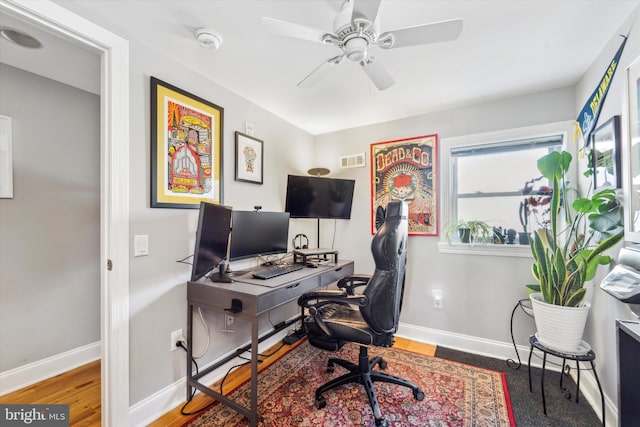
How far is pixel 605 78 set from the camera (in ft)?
5.45

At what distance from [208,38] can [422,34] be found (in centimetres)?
124

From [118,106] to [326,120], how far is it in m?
1.98

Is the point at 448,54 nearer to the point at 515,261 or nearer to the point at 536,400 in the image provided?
the point at 515,261

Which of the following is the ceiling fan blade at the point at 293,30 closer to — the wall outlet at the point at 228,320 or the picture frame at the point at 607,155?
the picture frame at the point at 607,155

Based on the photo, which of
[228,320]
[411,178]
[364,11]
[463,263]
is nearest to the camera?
[364,11]

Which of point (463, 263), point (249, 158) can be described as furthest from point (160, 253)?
point (463, 263)

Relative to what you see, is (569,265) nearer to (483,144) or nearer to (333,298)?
(483,144)

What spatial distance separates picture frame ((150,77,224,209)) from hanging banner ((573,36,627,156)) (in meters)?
2.63

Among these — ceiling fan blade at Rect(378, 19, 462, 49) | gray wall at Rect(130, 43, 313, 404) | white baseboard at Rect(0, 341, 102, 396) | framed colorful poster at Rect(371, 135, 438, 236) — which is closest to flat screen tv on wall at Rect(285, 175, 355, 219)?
framed colorful poster at Rect(371, 135, 438, 236)

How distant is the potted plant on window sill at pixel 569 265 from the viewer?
1.54 m

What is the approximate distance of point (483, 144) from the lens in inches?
99.9

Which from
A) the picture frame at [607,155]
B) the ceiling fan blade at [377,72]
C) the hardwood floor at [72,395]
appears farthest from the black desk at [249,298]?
the picture frame at [607,155]

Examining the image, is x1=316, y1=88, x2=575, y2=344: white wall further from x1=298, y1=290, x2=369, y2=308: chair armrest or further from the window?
x1=298, y1=290, x2=369, y2=308: chair armrest

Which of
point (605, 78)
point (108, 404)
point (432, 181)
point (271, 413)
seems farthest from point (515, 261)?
point (108, 404)
